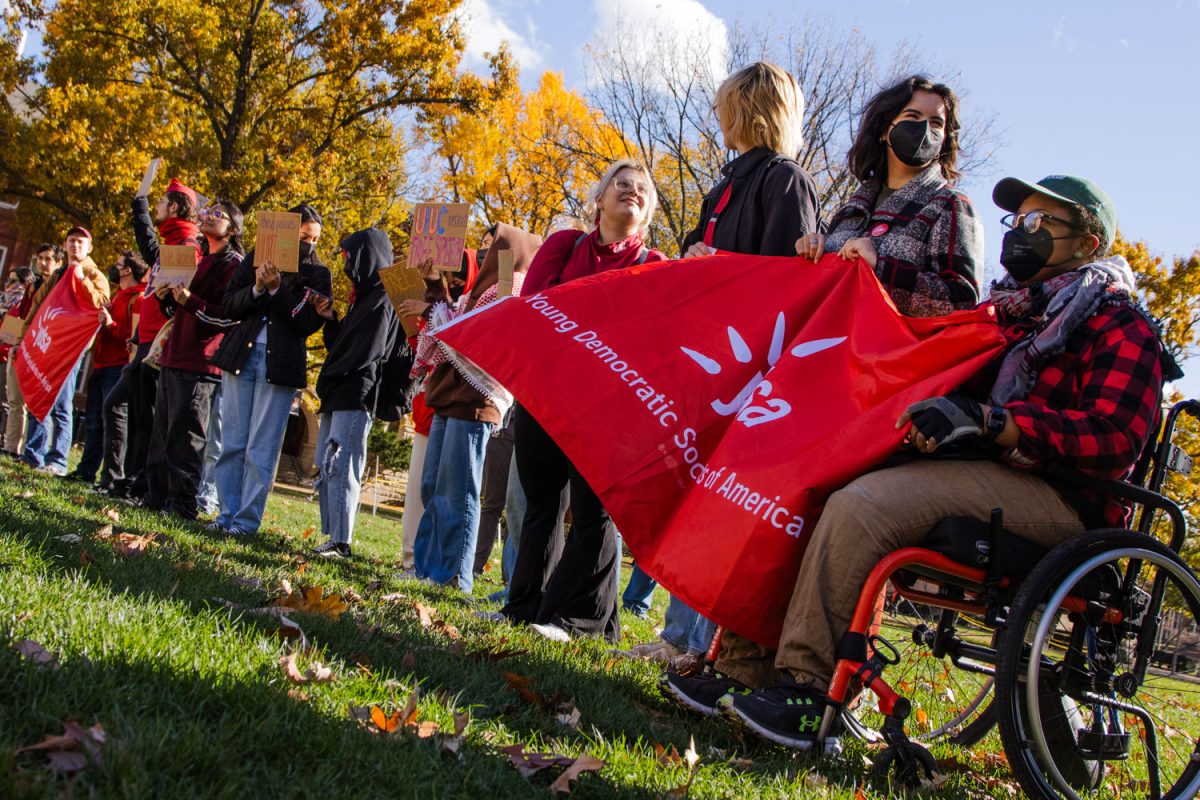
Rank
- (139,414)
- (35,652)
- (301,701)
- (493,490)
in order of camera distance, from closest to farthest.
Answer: (35,652), (301,701), (139,414), (493,490)

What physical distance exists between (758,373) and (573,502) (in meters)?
1.28

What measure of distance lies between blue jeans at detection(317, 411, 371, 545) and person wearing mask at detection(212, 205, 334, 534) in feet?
1.14

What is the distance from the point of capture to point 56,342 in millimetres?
9859

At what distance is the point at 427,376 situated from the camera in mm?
6469

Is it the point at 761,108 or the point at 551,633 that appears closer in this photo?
the point at 551,633

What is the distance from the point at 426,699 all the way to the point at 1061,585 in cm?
181

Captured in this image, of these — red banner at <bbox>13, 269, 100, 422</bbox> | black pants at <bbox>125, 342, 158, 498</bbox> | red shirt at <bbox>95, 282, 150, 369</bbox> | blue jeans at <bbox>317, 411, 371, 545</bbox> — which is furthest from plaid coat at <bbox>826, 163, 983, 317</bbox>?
red banner at <bbox>13, 269, 100, 422</bbox>

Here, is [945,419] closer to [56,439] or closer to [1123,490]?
[1123,490]

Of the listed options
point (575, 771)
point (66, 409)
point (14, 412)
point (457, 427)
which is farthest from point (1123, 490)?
point (14, 412)

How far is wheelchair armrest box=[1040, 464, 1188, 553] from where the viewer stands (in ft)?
9.76

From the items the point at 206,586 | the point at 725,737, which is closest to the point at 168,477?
the point at 206,586

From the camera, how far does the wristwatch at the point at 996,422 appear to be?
295 centimetres

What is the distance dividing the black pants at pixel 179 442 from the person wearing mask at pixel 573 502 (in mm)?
3223

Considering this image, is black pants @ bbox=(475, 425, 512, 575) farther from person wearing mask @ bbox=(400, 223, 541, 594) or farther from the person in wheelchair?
the person in wheelchair
